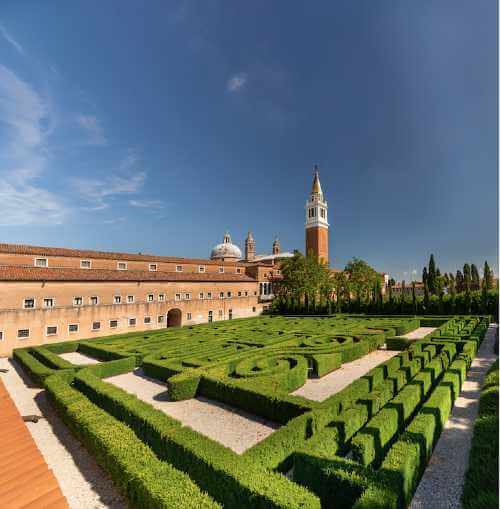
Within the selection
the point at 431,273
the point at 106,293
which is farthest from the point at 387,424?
the point at 431,273

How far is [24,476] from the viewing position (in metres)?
7.57

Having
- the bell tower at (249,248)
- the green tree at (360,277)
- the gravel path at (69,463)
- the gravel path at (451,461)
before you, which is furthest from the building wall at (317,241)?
the gravel path at (69,463)

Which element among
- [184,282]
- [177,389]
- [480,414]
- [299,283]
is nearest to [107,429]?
[177,389]

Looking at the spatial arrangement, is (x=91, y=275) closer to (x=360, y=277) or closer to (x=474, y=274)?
(x=360, y=277)

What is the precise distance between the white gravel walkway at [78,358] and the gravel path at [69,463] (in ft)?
24.5

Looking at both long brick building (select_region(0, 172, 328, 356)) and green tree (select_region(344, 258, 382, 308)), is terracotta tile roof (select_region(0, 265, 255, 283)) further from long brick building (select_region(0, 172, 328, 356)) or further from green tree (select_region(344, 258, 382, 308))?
green tree (select_region(344, 258, 382, 308))

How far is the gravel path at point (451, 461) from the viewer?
661 cm

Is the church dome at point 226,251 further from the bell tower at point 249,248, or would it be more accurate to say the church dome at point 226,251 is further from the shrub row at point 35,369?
the shrub row at point 35,369

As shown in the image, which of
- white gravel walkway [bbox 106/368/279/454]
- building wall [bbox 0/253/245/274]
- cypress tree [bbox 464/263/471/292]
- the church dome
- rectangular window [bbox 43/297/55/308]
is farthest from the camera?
the church dome

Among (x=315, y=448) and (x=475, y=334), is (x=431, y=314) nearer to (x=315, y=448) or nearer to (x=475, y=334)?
(x=475, y=334)

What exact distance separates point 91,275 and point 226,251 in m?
50.9

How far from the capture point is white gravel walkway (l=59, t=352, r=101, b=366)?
21631 millimetres

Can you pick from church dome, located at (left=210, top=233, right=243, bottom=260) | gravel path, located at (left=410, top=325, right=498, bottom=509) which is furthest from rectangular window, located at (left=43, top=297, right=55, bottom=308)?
church dome, located at (left=210, top=233, right=243, bottom=260)

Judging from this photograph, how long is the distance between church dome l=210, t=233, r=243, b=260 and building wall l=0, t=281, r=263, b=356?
36.5 m
